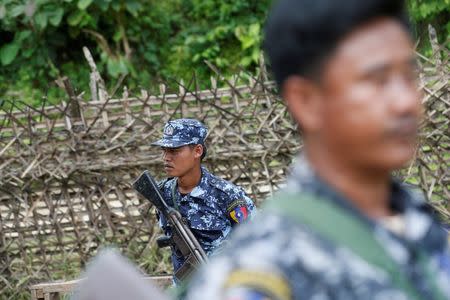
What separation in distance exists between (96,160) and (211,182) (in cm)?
246

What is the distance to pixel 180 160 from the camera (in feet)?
19.9

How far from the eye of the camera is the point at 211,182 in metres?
6.05

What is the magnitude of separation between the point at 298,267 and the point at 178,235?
4.23 metres

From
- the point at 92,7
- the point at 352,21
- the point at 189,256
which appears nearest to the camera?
the point at 352,21

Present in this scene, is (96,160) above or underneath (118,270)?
underneath

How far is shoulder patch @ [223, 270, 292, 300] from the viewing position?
5.10 feet

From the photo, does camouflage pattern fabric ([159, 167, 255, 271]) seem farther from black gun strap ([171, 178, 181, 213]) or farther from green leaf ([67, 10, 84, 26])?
green leaf ([67, 10, 84, 26])

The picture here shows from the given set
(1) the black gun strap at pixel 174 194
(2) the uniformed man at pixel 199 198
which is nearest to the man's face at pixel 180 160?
(2) the uniformed man at pixel 199 198

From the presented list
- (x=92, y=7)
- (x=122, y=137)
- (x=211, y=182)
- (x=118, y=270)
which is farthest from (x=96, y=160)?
→ (x=118, y=270)

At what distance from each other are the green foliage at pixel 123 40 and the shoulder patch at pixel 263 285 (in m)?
11.3

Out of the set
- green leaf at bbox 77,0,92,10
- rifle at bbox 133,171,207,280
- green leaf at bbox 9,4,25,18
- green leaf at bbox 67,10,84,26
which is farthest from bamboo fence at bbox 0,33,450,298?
green leaf at bbox 67,10,84,26

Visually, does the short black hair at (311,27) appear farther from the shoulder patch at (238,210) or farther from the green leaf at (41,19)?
the green leaf at (41,19)

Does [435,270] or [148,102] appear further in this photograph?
[148,102]

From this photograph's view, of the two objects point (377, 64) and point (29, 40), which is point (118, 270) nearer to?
point (377, 64)
